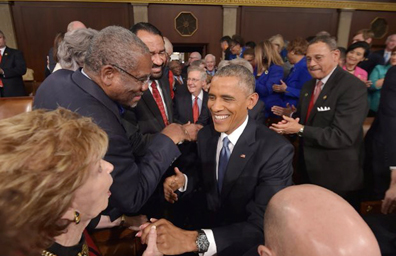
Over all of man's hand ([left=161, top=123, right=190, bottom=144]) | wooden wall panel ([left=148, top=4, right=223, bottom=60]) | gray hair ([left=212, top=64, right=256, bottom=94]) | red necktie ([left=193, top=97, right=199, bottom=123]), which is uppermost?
wooden wall panel ([left=148, top=4, right=223, bottom=60])

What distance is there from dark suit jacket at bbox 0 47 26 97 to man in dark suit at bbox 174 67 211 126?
12.3ft

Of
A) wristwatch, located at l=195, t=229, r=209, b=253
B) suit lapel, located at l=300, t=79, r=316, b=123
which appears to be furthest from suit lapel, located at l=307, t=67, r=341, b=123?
wristwatch, located at l=195, t=229, r=209, b=253

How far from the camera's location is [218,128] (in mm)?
1881

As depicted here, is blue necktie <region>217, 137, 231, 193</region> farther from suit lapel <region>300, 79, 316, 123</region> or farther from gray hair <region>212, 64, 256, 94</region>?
suit lapel <region>300, 79, 316, 123</region>

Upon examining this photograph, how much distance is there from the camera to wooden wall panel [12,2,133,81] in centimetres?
777

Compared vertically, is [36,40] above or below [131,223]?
Answer: above

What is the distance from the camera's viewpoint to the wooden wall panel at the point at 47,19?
7.77 m

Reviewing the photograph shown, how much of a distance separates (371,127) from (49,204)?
280 cm

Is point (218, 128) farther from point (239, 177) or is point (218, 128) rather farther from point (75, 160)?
point (75, 160)

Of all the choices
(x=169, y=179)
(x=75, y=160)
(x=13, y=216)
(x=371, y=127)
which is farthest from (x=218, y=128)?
(x=371, y=127)

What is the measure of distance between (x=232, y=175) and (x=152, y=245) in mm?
730

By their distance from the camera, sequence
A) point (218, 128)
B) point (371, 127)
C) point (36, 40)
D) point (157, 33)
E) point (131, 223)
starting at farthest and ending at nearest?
point (36, 40) → point (371, 127) → point (157, 33) → point (218, 128) → point (131, 223)

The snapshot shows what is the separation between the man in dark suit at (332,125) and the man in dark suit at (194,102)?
1.01 m

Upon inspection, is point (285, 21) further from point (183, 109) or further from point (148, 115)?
point (148, 115)
